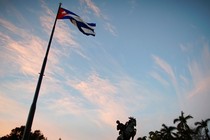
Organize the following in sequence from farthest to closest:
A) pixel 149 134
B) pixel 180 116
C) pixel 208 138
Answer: pixel 149 134, pixel 180 116, pixel 208 138

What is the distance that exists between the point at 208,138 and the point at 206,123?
3.84 metres

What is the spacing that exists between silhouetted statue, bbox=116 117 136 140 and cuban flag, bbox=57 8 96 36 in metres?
9.85

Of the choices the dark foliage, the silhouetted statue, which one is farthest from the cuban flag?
the dark foliage

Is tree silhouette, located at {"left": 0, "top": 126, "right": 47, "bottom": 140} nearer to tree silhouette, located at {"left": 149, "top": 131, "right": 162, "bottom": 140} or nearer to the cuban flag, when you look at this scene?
tree silhouette, located at {"left": 149, "top": 131, "right": 162, "bottom": 140}

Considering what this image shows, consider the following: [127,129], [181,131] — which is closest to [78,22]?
[127,129]

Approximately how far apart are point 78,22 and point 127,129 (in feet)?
36.8

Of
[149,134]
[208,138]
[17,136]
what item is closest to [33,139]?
[17,136]

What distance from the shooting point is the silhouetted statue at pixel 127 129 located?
59.6ft

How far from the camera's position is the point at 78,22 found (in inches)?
499

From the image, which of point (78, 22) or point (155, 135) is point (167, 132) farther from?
point (78, 22)

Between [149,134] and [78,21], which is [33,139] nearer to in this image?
[149,134]

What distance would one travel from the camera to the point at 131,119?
61.3ft

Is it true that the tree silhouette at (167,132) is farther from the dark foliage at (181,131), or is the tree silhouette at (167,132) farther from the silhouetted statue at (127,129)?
the silhouetted statue at (127,129)

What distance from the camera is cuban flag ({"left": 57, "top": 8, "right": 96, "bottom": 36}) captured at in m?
12.0
